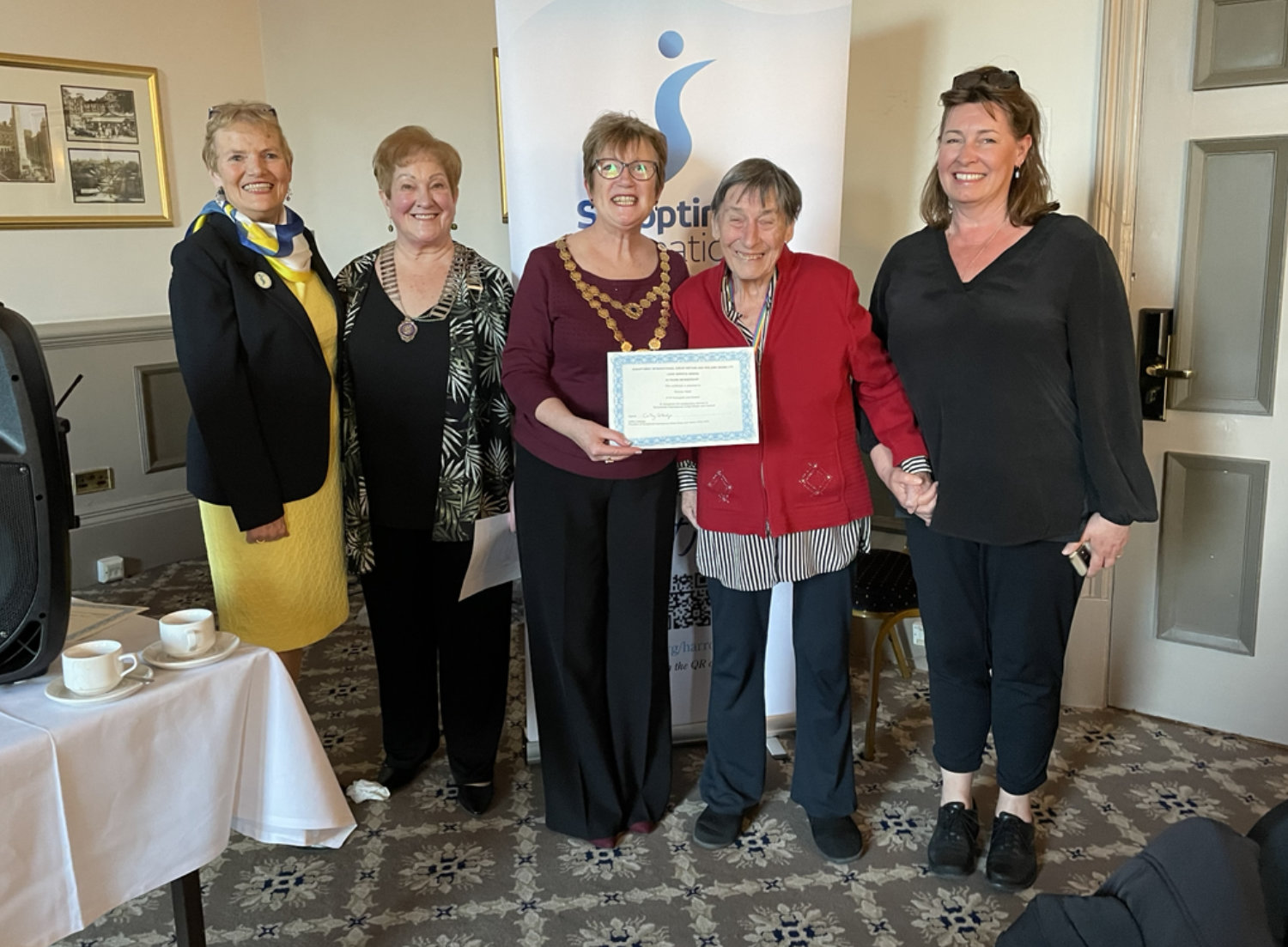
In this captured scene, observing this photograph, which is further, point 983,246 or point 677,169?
point 677,169

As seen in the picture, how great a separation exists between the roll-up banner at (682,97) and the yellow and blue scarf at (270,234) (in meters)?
0.52

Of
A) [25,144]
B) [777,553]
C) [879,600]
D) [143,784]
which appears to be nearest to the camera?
[143,784]

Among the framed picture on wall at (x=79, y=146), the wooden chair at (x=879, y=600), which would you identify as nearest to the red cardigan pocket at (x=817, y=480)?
the wooden chair at (x=879, y=600)

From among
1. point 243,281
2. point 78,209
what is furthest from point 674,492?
point 78,209

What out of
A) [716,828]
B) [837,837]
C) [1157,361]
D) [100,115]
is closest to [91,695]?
[716,828]

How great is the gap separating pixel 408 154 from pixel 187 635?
1135 mm

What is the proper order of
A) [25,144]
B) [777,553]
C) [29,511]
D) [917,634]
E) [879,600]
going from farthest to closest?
[25,144]
[917,634]
[879,600]
[777,553]
[29,511]

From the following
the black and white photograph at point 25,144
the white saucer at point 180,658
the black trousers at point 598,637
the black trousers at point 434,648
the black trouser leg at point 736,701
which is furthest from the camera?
the black and white photograph at point 25,144

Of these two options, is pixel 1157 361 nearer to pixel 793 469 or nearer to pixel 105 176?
pixel 793 469

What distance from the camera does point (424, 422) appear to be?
83.7 inches

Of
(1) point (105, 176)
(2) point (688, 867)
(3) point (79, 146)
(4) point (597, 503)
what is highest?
(3) point (79, 146)

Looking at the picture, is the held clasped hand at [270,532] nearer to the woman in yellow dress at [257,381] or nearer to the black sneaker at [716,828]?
the woman in yellow dress at [257,381]

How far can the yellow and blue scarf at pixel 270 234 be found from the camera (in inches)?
76.9

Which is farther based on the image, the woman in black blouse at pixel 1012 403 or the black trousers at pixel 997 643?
the black trousers at pixel 997 643
